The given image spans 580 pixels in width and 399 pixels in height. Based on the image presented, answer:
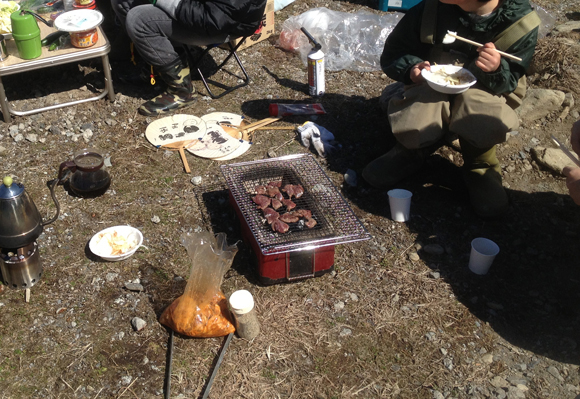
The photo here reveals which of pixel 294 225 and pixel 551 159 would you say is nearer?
pixel 294 225

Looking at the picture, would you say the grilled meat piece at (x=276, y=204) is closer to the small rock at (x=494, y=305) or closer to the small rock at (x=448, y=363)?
the small rock at (x=448, y=363)

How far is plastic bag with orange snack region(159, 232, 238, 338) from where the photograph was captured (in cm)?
351

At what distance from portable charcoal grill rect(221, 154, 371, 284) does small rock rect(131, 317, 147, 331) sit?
2.87ft

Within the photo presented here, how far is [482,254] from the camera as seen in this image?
406cm

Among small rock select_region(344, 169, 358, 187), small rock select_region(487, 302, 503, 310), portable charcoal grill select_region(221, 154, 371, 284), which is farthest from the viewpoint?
small rock select_region(344, 169, 358, 187)

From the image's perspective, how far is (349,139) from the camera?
5.60 m

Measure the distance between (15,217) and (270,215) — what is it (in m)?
1.73

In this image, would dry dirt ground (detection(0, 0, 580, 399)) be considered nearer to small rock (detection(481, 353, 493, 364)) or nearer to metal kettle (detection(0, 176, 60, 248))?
small rock (detection(481, 353, 493, 364))

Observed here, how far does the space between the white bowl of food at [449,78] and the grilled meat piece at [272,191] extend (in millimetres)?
1486

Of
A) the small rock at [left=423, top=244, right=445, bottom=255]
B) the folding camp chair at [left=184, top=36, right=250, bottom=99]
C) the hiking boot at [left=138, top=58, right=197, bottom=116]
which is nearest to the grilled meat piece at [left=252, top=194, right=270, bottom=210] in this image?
the small rock at [left=423, top=244, right=445, bottom=255]

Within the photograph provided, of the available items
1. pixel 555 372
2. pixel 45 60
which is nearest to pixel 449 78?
pixel 555 372

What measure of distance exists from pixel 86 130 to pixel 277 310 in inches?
118

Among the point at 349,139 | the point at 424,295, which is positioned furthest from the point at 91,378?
the point at 349,139

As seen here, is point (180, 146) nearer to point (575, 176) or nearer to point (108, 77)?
point (108, 77)
